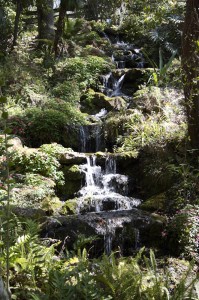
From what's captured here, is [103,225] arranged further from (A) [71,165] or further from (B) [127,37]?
(B) [127,37]

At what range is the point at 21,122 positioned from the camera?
348 inches

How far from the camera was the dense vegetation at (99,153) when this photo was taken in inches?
133

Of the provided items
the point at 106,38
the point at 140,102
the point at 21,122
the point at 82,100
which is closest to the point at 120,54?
the point at 106,38

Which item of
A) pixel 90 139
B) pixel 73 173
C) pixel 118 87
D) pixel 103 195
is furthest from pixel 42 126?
pixel 118 87

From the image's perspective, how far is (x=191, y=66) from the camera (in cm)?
646

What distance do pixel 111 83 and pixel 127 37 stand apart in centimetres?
573

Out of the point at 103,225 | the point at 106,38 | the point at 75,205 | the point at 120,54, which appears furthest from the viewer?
the point at 106,38

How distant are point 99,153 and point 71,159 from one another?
2.61 ft

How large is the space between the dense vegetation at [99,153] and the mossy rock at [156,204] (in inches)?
0.9

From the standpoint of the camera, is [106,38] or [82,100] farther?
[106,38]

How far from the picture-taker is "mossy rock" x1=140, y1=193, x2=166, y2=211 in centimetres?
661

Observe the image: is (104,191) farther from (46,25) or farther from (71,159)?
(46,25)

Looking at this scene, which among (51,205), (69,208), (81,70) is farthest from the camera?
(81,70)

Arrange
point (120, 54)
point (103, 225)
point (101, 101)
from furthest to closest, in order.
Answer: point (120, 54) → point (101, 101) → point (103, 225)
